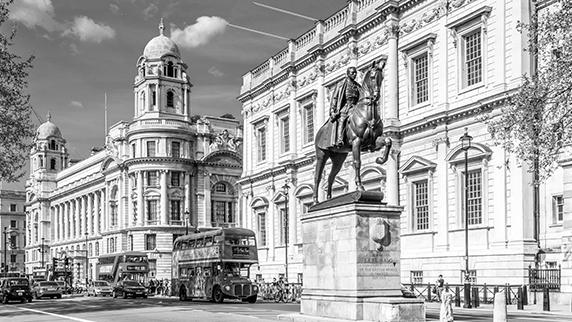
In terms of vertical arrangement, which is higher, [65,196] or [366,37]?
[366,37]

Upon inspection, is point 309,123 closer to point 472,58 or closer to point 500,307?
point 472,58

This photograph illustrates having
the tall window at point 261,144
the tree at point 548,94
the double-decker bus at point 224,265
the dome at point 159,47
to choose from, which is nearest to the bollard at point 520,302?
the tree at point 548,94

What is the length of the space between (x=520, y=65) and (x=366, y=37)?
1335 cm

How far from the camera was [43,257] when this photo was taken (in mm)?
134500

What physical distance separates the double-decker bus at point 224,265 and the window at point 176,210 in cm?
5206

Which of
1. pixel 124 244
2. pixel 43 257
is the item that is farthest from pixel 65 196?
pixel 124 244

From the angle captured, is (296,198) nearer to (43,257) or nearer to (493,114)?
(493,114)

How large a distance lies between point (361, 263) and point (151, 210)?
261 ft

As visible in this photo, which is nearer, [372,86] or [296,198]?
[372,86]

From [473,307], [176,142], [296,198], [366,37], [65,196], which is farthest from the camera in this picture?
[65,196]

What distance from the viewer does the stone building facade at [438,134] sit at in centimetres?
3469

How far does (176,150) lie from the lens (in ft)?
316

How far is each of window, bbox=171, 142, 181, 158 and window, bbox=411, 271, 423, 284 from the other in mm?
58170

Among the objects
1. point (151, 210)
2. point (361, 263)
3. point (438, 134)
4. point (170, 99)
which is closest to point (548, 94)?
point (361, 263)
